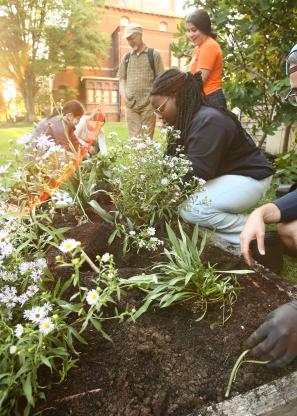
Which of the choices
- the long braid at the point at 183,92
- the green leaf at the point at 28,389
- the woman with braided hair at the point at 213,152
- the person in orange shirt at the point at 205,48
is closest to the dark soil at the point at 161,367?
the green leaf at the point at 28,389

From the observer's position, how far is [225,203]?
107 inches

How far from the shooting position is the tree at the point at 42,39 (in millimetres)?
30234

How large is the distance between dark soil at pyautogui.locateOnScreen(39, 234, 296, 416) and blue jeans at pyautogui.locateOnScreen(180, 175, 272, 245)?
3.69 feet

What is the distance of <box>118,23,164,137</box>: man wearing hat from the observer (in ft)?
18.1

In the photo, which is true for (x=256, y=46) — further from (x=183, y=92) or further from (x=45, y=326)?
(x=45, y=326)

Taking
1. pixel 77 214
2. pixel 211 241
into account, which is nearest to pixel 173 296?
pixel 211 241

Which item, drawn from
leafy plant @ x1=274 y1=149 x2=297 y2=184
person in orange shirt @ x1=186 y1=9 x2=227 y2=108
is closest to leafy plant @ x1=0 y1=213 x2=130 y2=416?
person in orange shirt @ x1=186 y1=9 x2=227 y2=108

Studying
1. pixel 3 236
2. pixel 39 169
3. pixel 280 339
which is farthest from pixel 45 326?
pixel 39 169

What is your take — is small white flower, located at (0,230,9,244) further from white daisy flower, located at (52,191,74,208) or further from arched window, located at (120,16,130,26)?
arched window, located at (120,16,130,26)

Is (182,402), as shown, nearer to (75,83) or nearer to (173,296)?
(173,296)

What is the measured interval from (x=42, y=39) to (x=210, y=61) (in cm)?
3263

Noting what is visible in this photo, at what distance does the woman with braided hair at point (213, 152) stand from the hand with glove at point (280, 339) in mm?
1285

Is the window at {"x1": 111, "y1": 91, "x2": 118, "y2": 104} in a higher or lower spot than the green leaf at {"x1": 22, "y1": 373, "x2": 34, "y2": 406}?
higher

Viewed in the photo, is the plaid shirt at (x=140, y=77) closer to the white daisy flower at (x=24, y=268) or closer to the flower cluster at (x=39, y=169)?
the flower cluster at (x=39, y=169)
